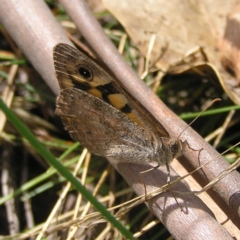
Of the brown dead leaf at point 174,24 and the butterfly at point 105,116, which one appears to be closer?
the butterfly at point 105,116

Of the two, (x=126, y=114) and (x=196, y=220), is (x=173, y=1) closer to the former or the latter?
(x=126, y=114)

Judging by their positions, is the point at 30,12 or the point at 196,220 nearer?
the point at 196,220

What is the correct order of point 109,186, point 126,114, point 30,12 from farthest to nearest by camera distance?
point 109,186
point 30,12
point 126,114

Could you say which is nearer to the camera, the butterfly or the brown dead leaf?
the butterfly

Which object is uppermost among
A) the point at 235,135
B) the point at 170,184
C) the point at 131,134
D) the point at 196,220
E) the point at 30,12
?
the point at 30,12

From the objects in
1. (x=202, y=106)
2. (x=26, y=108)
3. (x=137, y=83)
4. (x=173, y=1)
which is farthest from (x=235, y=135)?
(x=26, y=108)

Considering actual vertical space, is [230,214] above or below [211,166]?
below

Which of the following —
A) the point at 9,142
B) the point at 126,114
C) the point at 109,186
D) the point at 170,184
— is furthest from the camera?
the point at 9,142

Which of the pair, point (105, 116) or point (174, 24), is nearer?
point (105, 116)
